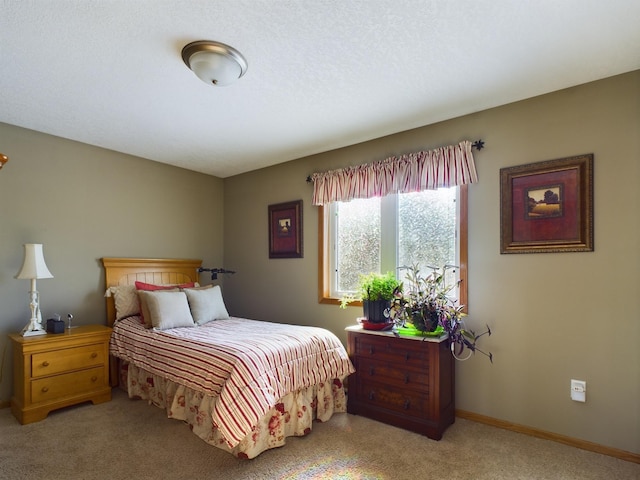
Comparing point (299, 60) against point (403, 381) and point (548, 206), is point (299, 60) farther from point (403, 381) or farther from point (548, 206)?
point (403, 381)

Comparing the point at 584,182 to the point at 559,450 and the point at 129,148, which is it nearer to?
the point at 559,450

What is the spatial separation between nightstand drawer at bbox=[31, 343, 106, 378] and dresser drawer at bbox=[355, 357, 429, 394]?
2237 millimetres

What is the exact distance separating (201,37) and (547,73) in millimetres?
2092

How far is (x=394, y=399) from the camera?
2.69 m

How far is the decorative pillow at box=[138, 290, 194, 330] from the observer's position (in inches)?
123

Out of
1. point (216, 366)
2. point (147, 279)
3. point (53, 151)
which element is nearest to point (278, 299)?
point (147, 279)

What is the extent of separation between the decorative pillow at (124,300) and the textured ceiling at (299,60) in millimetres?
1497

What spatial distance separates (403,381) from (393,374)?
0.29ft

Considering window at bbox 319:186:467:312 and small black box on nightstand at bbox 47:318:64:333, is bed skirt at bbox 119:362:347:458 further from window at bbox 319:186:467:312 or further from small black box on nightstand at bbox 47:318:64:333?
window at bbox 319:186:467:312

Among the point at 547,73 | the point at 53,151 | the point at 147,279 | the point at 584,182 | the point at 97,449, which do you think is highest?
the point at 547,73

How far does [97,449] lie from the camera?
2348mm

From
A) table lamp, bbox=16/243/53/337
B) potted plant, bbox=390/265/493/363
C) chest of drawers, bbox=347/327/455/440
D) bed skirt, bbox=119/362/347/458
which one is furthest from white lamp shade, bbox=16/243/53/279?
potted plant, bbox=390/265/493/363

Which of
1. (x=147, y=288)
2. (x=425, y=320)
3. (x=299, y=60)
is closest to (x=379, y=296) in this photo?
(x=425, y=320)

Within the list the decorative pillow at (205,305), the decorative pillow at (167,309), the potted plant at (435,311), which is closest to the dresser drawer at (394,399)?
the potted plant at (435,311)
